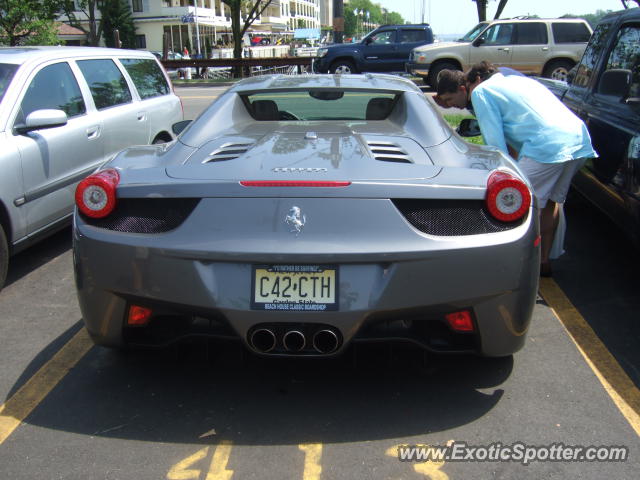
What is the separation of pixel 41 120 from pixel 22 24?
59.1 feet

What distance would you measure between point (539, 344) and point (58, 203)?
3.61 metres

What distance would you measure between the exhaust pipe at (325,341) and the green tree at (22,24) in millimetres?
20189

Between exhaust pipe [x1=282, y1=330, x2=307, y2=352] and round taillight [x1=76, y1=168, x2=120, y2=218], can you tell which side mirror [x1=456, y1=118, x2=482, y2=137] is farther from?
round taillight [x1=76, y1=168, x2=120, y2=218]

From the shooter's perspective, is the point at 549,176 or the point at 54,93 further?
the point at 54,93

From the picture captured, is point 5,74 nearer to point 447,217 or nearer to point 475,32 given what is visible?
point 447,217

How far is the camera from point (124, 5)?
2606 inches

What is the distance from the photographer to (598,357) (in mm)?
3502

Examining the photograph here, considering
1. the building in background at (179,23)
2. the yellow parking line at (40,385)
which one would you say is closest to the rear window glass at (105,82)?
the yellow parking line at (40,385)

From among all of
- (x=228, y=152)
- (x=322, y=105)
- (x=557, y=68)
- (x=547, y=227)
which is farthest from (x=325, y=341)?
(x=557, y=68)

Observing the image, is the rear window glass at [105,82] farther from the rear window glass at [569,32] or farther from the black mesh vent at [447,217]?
the rear window glass at [569,32]

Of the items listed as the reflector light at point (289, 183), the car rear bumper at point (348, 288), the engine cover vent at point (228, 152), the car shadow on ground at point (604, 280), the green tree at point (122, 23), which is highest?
the green tree at point (122, 23)

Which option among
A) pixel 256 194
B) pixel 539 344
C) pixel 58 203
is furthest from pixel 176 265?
pixel 58 203

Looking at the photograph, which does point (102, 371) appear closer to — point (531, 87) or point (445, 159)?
point (445, 159)

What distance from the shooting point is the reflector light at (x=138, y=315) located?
2.85m
